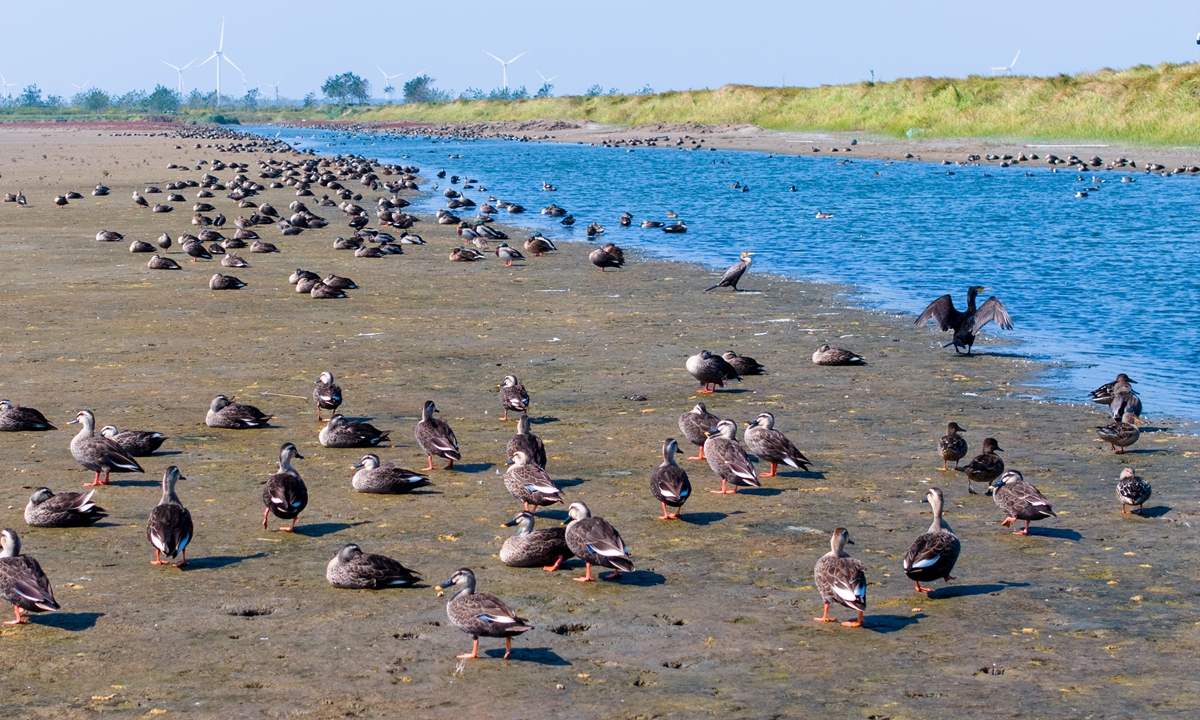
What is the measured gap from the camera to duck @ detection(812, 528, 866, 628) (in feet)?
31.4

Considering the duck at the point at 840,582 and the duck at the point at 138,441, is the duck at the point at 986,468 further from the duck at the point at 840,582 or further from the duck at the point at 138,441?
the duck at the point at 138,441

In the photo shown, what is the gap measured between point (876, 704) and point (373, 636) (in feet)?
12.4

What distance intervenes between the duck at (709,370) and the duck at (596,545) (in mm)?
7467

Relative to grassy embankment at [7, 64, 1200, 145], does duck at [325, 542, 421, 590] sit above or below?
below

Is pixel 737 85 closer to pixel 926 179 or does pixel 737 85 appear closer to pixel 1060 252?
pixel 926 179

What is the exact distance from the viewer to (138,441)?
1434 cm

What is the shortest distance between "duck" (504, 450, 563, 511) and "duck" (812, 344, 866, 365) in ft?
28.1

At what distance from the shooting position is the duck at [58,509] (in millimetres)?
11859

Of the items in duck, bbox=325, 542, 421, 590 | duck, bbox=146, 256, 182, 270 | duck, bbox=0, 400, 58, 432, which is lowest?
duck, bbox=146, 256, 182, 270

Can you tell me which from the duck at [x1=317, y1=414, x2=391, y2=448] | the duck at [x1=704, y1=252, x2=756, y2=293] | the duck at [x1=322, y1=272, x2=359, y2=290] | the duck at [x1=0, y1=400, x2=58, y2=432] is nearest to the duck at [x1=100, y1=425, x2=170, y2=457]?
the duck at [x1=0, y1=400, x2=58, y2=432]

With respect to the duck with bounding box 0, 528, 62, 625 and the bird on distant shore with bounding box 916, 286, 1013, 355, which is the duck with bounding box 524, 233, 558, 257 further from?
the duck with bounding box 0, 528, 62, 625

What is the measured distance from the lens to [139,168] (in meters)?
78.1

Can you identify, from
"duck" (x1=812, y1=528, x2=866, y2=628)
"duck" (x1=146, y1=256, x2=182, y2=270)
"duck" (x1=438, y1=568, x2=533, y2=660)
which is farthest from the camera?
"duck" (x1=146, y1=256, x2=182, y2=270)

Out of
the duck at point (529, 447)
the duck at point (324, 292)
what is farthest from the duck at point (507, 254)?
the duck at point (529, 447)
